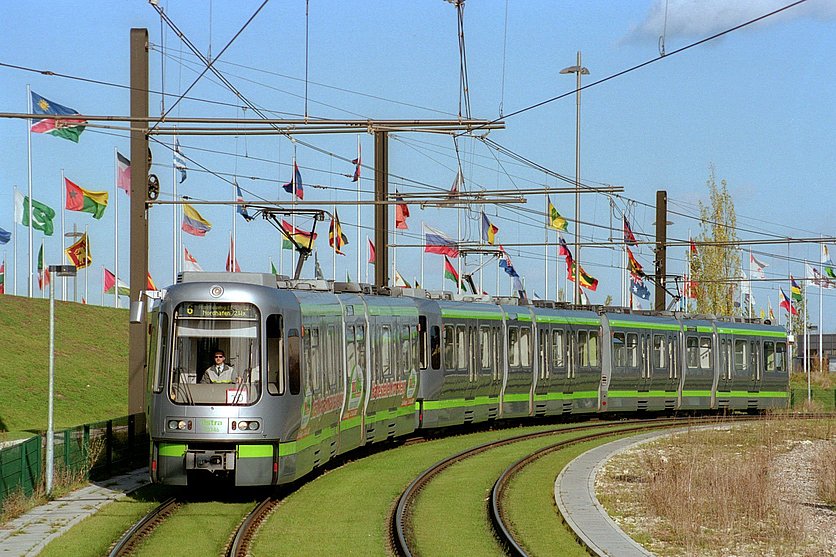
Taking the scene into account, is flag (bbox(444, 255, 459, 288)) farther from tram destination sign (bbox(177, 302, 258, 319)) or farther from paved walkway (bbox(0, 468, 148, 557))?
tram destination sign (bbox(177, 302, 258, 319))

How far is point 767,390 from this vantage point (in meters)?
43.7

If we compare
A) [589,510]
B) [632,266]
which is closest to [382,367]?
[589,510]

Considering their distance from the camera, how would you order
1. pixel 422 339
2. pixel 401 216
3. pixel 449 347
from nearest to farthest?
1. pixel 422 339
2. pixel 449 347
3. pixel 401 216

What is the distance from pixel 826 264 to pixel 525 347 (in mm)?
34545

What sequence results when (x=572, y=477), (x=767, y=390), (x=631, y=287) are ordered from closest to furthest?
(x=572, y=477) < (x=767, y=390) < (x=631, y=287)

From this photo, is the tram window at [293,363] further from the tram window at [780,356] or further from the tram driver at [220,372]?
the tram window at [780,356]

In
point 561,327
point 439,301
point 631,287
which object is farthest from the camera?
point 631,287

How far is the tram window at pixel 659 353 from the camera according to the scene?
1548 inches

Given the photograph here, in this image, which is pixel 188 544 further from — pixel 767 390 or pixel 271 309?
pixel 767 390

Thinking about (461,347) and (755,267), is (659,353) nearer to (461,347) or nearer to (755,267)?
(461,347)

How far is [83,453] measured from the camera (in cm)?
2116

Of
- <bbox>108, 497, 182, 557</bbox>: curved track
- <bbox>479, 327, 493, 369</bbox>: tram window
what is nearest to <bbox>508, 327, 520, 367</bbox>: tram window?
<bbox>479, 327, 493, 369</bbox>: tram window

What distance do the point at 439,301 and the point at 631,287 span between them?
3503 centimetres

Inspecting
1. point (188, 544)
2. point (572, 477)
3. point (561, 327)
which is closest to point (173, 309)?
point (188, 544)
